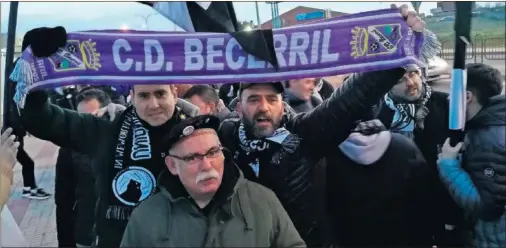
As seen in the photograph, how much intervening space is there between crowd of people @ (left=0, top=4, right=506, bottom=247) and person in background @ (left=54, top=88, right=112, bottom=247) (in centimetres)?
2

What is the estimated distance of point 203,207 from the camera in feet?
6.40

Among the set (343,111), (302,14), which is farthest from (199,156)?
(302,14)

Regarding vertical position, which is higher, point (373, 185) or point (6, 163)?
point (6, 163)

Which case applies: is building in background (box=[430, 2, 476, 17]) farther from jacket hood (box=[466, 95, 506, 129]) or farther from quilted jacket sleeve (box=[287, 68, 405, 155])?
quilted jacket sleeve (box=[287, 68, 405, 155])

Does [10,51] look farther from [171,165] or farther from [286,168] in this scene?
[286,168]

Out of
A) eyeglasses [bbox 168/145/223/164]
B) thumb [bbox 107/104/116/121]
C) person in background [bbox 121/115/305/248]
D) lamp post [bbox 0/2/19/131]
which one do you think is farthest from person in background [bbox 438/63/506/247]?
lamp post [bbox 0/2/19/131]

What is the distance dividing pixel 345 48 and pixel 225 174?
709 mm

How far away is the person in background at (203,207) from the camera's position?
1.88 m

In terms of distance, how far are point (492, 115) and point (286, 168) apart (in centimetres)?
97

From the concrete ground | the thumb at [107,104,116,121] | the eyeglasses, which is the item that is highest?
the thumb at [107,104,116,121]

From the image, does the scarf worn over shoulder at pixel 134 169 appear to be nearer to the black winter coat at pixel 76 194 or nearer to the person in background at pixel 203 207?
the person in background at pixel 203 207

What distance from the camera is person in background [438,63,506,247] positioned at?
242cm

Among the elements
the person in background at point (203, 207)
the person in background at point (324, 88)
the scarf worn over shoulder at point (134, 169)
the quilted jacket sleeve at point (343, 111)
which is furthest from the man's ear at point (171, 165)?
the person in background at point (324, 88)

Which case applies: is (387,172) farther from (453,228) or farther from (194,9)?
(194,9)
